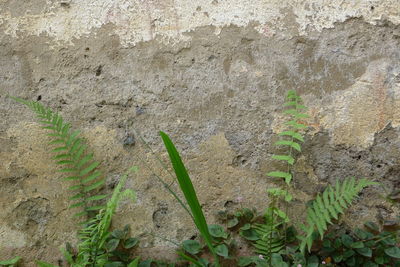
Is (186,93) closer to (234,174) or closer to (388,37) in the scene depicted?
(234,174)

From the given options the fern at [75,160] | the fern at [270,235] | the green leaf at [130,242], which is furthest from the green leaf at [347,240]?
the fern at [75,160]

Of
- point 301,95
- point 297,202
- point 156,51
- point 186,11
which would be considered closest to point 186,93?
point 156,51

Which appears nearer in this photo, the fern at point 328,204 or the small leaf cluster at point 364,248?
the fern at point 328,204

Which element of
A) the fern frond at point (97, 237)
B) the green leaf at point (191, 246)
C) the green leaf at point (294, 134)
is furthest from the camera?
the green leaf at point (191, 246)

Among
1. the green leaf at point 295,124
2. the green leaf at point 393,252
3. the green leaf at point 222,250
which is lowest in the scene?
the green leaf at point 393,252

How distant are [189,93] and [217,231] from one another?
733mm

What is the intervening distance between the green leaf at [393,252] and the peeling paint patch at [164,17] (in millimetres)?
1167

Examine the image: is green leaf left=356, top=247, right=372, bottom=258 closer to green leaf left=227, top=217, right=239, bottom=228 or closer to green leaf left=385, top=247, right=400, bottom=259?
green leaf left=385, top=247, right=400, bottom=259

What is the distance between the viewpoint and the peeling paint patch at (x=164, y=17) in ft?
7.91

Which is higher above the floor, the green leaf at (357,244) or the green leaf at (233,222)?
the green leaf at (233,222)

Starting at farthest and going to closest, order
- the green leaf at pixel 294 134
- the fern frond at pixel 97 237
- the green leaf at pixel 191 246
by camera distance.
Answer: the green leaf at pixel 191 246 → the green leaf at pixel 294 134 → the fern frond at pixel 97 237

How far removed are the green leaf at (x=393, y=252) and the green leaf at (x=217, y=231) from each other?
2.61 feet

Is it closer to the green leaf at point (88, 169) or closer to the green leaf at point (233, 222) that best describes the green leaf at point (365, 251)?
the green leaf at point (233, 222)

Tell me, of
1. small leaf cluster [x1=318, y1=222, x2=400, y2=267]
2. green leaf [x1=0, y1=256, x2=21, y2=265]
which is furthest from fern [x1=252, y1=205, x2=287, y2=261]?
green leaf [x1=0, y1=256, x2=21, y2=265]
